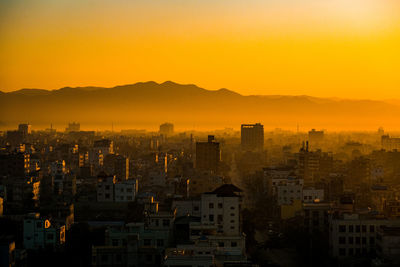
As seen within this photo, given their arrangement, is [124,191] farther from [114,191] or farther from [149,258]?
[149,258]

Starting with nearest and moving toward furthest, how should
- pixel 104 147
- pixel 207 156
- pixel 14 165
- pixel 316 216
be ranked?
pixel 316 216 → pixel 14 165 → pixel 207 156 → pixel 104 147

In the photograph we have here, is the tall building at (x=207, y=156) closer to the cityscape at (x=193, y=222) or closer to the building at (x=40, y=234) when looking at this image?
the cityscape at (x=193, y=222)

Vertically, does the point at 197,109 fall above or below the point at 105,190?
above

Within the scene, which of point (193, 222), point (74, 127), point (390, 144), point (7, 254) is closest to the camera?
point (7, 254)

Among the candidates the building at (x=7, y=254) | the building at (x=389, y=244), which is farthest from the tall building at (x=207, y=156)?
the building at (x=7, y=254)

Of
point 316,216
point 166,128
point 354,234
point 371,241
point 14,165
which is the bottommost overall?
point 371,241

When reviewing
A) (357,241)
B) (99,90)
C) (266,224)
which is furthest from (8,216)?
(99,90)


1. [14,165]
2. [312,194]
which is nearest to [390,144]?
[14,165]

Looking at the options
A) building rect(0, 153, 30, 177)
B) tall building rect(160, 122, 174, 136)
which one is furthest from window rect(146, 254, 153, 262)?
tall building rect(160, 122, 174, 136)
